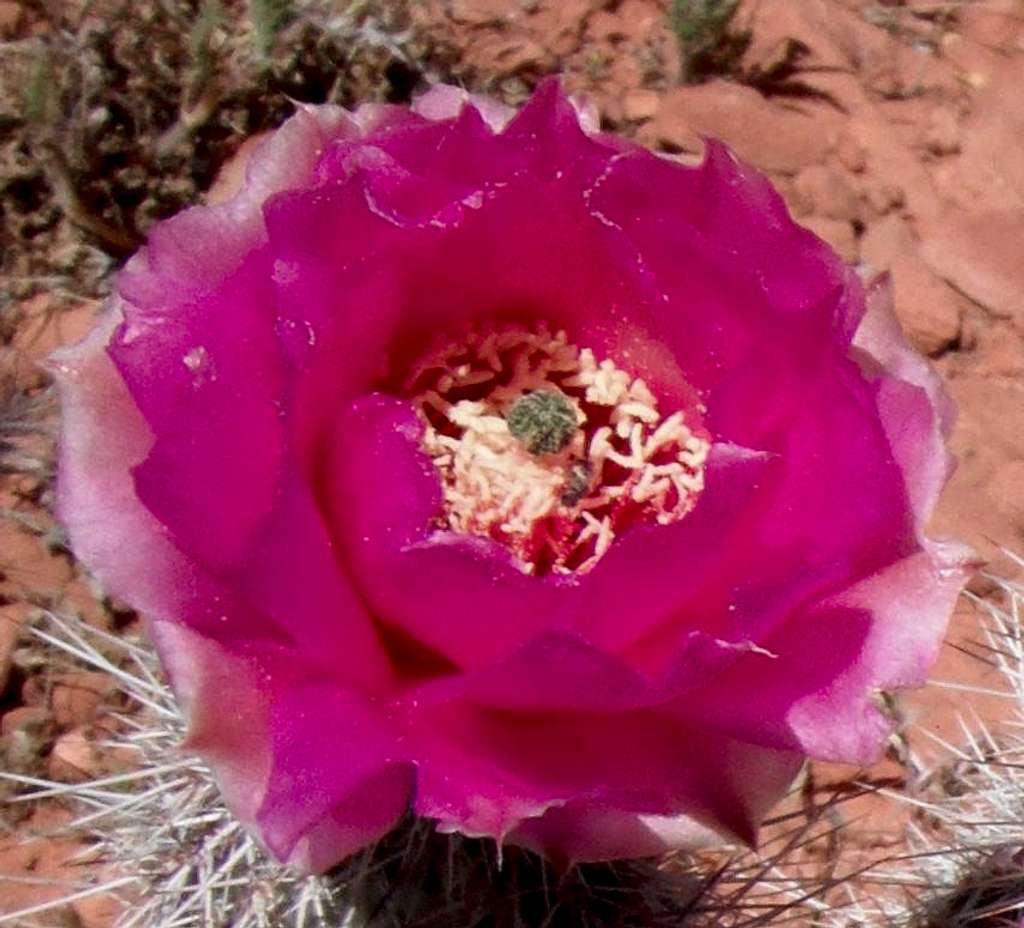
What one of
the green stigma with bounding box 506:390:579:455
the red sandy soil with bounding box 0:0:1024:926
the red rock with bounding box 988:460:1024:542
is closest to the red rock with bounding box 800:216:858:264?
the red sandy soil with bounding box 0:0:1024:926

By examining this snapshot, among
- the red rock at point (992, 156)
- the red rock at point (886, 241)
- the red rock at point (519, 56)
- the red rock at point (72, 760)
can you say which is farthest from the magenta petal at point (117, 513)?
the red rock at point (992, 156)

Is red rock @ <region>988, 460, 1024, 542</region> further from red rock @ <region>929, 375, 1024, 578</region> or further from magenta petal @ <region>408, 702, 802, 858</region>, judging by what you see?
magenta petal @ <region>408, 702, 802, 858</region>

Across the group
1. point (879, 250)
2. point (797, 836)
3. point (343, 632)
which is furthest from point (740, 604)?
point (879, 250)

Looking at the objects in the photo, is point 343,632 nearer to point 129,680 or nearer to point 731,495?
point 731,495

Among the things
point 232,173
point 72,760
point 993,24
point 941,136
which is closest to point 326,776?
point 72,760

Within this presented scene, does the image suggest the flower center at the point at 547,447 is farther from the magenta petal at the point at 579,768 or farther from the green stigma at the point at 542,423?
the magenta petal at the point at 579,768

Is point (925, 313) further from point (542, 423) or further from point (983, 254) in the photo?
point (542, 423)

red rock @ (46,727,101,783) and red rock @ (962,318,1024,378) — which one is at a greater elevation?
red rock @ (962,318,1024,378)
